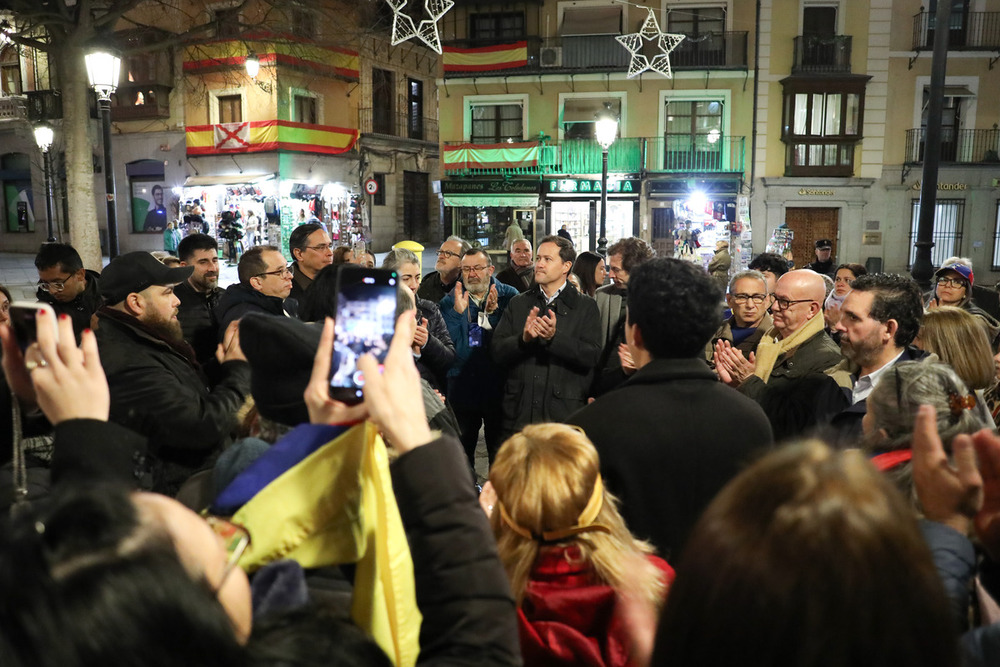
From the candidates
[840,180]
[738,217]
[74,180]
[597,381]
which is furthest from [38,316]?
[840,180]

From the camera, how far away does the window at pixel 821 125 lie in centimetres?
2417

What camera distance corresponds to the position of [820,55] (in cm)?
2403

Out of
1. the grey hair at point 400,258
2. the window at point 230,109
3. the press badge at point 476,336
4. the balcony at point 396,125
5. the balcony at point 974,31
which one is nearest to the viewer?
the press badge at point 476,336

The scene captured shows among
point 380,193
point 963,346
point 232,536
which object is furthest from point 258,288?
point 380,193

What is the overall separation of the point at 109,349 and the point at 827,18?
87.7 feet

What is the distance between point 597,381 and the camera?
16.1 ft

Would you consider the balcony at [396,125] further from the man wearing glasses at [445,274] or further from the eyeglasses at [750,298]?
the eyeglasses at [750,298]

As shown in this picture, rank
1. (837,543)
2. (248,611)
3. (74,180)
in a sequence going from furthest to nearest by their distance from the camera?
(74,180), (248,611), (837,543)

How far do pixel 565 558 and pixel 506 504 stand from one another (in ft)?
0.63

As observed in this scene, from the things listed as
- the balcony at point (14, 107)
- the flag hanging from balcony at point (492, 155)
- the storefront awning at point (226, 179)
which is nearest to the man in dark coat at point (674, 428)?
the flag hanging from balcony at point (492, 155)

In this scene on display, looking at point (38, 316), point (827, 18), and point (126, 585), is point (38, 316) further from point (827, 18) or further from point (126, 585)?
point (827, 18)

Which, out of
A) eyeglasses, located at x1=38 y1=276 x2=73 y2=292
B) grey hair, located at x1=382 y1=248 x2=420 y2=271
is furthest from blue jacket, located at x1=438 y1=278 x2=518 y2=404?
eyeglasses, located at x1=38 y1=276 x2=73 y2=292

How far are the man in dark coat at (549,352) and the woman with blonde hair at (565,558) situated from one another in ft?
8.47

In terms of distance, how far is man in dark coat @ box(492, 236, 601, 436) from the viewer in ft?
15.0
